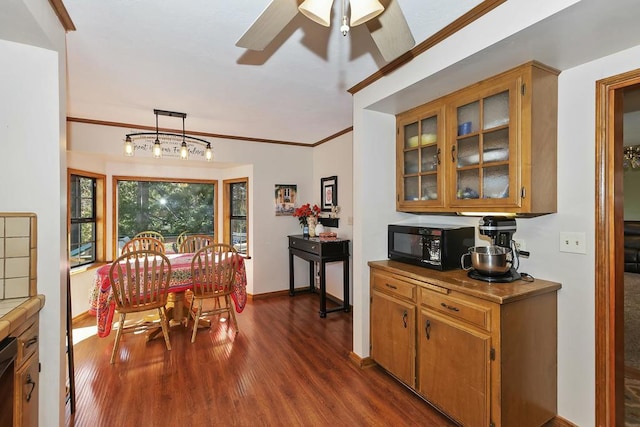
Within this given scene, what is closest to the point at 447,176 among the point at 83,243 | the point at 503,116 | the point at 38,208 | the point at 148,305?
the point at 503,116

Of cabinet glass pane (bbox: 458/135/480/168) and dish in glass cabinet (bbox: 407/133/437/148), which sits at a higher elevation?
dish in glass cabinet (bbox: 407/133/437/148)

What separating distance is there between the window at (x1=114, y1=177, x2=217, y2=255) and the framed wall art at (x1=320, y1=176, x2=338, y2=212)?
179 cm

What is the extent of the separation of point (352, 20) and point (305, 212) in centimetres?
341

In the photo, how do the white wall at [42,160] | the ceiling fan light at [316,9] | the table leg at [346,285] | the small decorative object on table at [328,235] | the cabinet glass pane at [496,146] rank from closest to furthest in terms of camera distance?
the ceiling fan light at [316,9] → the white wall at [42,160] → the cabinet glass pane at [496,146] → the table leg at [346,285] → the small decorative object on table at [328,235]

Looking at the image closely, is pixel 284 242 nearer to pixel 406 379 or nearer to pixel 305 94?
pixel 305 94

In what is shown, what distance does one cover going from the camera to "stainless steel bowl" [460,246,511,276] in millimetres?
1858

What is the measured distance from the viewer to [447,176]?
7.26ft

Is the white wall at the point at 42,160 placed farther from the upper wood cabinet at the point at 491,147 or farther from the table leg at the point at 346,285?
the table leg at the point at 346,285

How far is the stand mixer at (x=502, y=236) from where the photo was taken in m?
1.92

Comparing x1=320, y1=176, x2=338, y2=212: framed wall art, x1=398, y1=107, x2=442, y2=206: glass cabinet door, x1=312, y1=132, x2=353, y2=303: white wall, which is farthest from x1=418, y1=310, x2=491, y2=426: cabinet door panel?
x1=320, y1=176, x2=338, y2=212: framed wall art

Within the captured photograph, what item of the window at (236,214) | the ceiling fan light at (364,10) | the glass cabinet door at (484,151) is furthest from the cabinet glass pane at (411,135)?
the window at (236,214)

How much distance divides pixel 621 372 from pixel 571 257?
0.66 m

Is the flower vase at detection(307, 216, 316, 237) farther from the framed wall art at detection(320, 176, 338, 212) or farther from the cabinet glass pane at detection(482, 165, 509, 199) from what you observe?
the cabinet glass pane at detection(482, 165, 509, 199)

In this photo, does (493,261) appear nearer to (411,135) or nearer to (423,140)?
(423,140)
